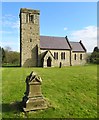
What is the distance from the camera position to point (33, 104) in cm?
774

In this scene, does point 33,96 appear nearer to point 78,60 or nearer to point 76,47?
point 78,60

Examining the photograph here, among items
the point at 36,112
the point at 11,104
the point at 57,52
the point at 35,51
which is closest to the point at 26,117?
the point at 36,112

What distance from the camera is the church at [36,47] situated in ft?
133

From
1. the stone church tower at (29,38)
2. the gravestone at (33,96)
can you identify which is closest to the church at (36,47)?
the stone church tower at (29,38)

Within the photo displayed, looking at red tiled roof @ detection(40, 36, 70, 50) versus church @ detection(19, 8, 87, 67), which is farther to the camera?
red tiled roof @ detection(40, 36, 70, 50)

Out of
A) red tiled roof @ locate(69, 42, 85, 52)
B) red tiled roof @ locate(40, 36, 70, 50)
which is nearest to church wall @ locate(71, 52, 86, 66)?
red tiled roof @ locate(69, 42, 85, 52)

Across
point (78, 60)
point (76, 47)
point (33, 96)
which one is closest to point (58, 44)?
point (76, 47)

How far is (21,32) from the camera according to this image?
4091 centimetres

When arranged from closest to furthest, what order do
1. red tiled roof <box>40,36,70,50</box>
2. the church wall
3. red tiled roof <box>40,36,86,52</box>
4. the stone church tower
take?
the stone church tower
red tiled roof <box>40,36,70,50</box>
red tiled roof <box>40,36,86,52</box>
the church wall

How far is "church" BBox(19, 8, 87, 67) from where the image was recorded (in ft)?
133

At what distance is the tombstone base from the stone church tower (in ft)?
107

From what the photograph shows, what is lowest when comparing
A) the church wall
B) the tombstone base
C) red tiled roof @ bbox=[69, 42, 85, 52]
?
the tombstone base

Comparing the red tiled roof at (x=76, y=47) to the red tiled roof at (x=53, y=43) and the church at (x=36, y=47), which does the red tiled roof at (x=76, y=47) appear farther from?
the church at (x=36, y=47)

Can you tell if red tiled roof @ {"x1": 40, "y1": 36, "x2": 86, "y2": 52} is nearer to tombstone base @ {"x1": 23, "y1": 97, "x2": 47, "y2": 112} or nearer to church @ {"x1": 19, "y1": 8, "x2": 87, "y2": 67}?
church @ {"x1": 19, "y1": 8, "x2": 87, "y2": 67}
